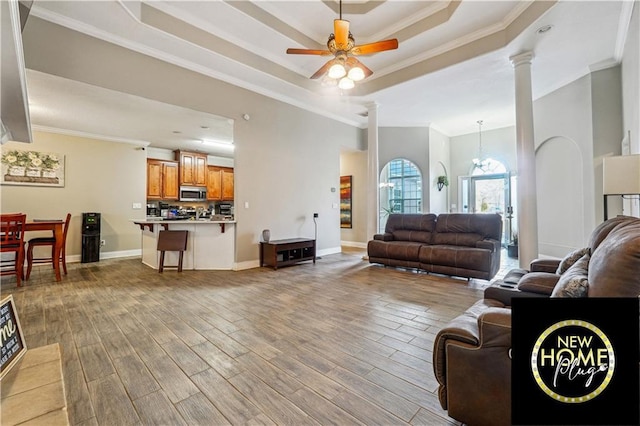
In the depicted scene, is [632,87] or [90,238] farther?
[90,238]

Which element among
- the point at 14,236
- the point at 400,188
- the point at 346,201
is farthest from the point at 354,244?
the point at 14,236

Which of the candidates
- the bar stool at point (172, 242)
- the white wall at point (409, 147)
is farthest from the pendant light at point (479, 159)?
the bar stool at point (172, 242)

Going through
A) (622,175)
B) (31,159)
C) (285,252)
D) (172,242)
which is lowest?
(285,252)

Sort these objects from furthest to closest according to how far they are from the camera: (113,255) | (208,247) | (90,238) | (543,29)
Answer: (113,255), (90,238), (208,247), (543,29)

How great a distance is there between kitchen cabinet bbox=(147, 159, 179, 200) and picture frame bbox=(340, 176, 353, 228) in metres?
4.76

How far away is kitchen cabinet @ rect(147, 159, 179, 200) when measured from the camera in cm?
709

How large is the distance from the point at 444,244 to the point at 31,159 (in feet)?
26.7

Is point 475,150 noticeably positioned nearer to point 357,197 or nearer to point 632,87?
point 357,197

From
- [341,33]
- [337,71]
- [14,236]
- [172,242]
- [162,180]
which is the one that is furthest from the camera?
[162,180]

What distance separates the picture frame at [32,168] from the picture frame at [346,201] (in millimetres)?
6629

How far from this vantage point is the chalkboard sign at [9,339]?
3.23 feet

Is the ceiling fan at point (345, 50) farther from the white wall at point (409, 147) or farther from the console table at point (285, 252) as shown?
the white wall at point (409, 147)

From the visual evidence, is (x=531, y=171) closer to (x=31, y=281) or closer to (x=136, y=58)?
(x=136, y=58)

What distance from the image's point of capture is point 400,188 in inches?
335
